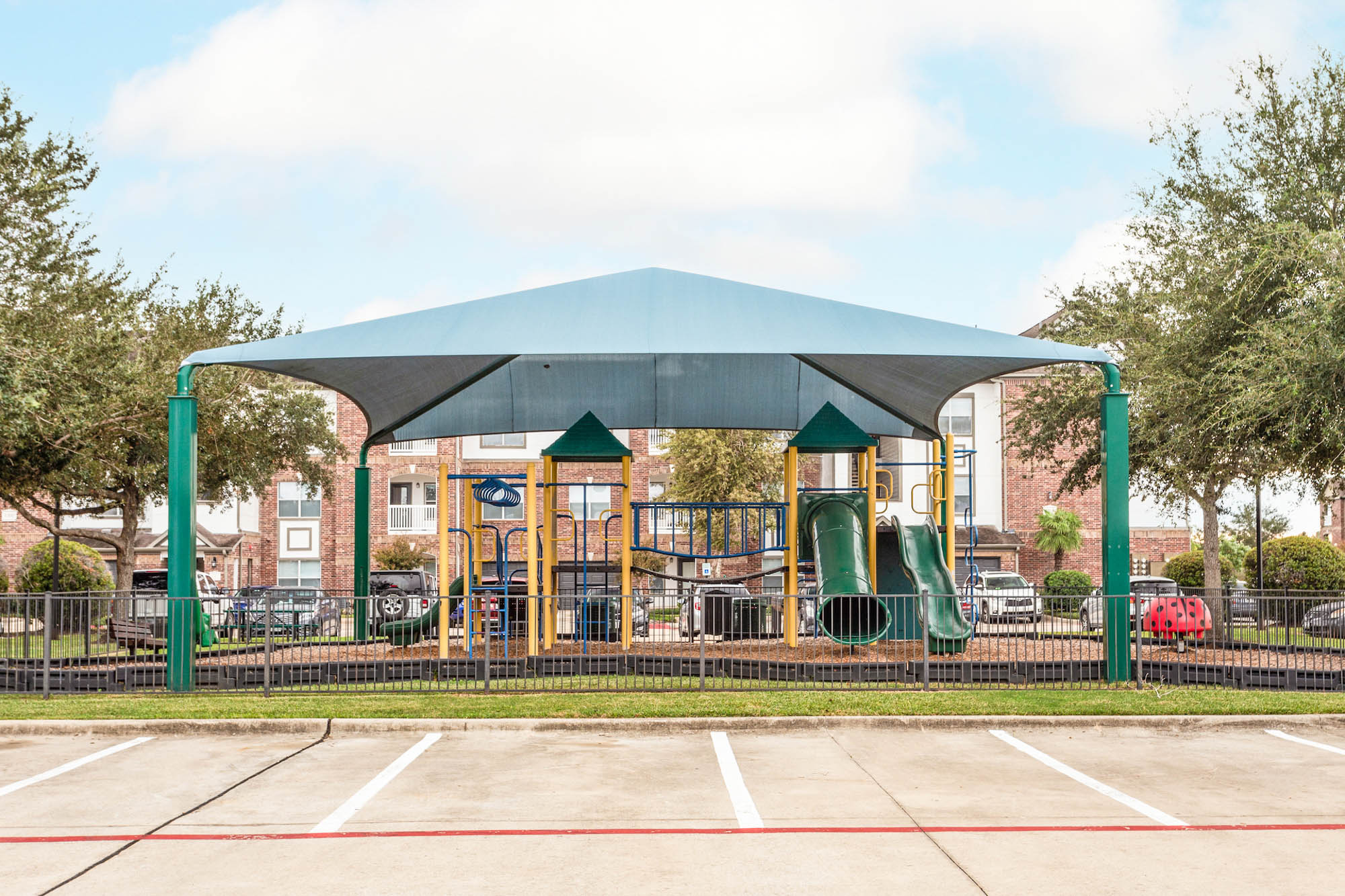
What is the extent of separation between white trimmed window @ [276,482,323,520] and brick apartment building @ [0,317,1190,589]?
0.04 m

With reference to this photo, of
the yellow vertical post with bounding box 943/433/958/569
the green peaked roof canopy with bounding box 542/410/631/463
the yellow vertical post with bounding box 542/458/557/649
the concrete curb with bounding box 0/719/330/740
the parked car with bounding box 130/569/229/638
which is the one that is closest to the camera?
the concrete curb with bounding box 0/719/330/740

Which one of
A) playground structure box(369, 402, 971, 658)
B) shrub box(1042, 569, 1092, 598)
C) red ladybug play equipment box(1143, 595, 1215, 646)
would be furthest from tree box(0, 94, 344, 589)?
shrub box(1042, 569, 1092, 598)

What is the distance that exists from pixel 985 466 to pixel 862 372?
1339 inches

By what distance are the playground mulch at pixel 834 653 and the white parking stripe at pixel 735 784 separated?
4.04 metres

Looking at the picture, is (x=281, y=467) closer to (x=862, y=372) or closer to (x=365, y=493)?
(x=365, y=493)

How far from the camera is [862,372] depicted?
859 inches

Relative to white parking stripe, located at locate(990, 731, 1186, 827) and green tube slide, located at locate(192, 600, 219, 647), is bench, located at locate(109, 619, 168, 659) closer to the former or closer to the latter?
green tube slide, located at locate(192, 600, 219, 647)

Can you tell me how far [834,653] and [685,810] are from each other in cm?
976

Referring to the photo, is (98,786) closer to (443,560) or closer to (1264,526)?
(443,560)

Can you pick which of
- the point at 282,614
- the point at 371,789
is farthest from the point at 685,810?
the point at 282,614

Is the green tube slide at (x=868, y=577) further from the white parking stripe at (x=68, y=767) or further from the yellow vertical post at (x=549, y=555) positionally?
the white parking stripe at (x=68, y=767)

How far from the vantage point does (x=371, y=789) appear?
974 centimetres

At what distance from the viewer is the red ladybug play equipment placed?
60.7 feet

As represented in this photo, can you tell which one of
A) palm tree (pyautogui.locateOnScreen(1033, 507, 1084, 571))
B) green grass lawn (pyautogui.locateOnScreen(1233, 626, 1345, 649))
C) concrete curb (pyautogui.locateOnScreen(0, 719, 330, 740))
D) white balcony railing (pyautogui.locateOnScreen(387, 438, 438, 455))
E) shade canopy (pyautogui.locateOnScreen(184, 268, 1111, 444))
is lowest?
concrete curb (pyautogui.locateOnScreen(0, 719, 330, 740))
